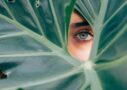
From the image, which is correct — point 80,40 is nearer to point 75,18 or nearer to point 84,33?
point 84,33

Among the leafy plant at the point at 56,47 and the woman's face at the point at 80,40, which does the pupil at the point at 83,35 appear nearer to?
the woman's face at the point at 80,40

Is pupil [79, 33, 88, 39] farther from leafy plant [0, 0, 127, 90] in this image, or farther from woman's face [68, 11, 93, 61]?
leafy plant [0, 0, 127, 90]

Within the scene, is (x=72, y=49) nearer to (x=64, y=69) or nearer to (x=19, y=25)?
(x=19, y=25)

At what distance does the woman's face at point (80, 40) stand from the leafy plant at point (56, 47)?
591 millimetres

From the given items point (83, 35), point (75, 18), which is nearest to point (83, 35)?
point (83, 35)

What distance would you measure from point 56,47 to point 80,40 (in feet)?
2.99

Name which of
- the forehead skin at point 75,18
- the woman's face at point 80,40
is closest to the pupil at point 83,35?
the woman's face at point 80,40

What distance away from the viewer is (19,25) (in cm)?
120

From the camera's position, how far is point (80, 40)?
6.39ft

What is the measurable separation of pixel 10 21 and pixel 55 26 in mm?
202

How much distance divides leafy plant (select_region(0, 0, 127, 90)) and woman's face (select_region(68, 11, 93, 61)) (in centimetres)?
59

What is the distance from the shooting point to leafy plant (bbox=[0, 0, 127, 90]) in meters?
0.83

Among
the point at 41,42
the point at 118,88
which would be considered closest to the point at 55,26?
the point at 41,42

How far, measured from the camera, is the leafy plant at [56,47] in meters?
0.83
